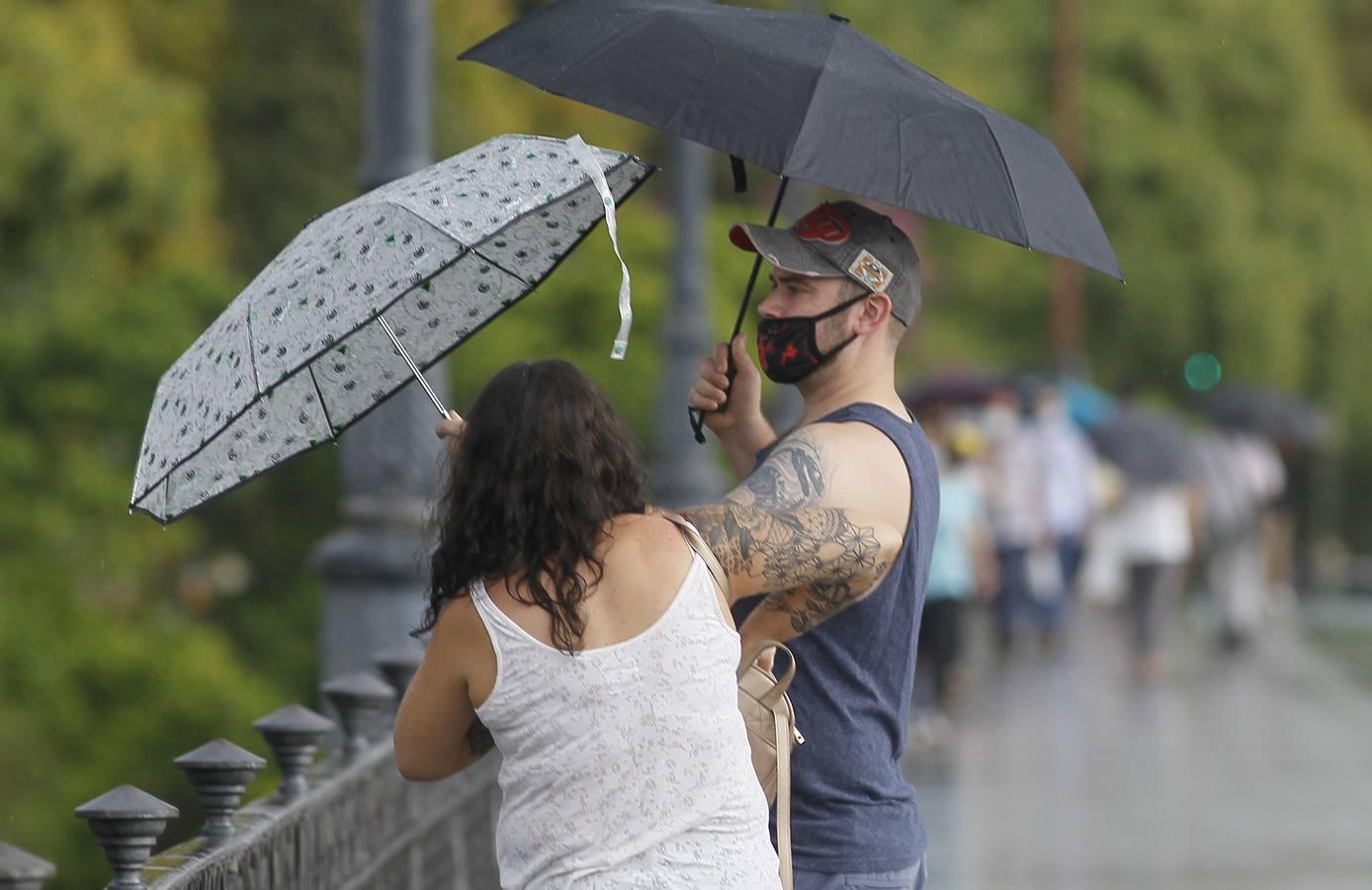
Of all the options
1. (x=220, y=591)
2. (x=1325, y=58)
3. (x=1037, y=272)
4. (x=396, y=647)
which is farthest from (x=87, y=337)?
(x=1325, y=58)

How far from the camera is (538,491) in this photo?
280 centimetres

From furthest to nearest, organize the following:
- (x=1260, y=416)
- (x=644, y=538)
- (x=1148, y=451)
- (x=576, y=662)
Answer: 1. (x=1260, y=416)
2. (x=1148, y=451)
3. (x=644, y=538)
4. (x=576, y=662)

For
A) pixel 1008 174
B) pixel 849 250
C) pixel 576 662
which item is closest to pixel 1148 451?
pixel 1008 174

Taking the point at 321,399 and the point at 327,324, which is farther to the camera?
the point at 321,399

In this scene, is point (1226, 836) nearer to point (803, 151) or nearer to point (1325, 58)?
point (803, 151)

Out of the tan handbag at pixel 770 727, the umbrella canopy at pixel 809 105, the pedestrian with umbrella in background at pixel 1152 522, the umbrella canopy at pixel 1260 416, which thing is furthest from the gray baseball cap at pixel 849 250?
the umbrella canopy at pixel 1260 416

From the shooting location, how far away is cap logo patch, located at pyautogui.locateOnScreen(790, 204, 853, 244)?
11.5ft

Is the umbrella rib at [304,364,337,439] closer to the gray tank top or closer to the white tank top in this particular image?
the white tank top

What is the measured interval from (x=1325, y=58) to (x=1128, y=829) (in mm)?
33955

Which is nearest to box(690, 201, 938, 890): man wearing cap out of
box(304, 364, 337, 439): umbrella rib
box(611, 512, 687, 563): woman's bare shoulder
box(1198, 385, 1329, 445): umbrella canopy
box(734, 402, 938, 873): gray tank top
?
box(734, 402, 938, 873): gray tank top

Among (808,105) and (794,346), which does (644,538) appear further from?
(808,105)

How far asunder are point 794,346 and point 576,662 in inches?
36.4

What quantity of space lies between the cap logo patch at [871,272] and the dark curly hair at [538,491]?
73 centimetres

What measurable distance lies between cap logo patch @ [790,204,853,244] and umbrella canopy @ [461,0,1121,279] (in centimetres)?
15
